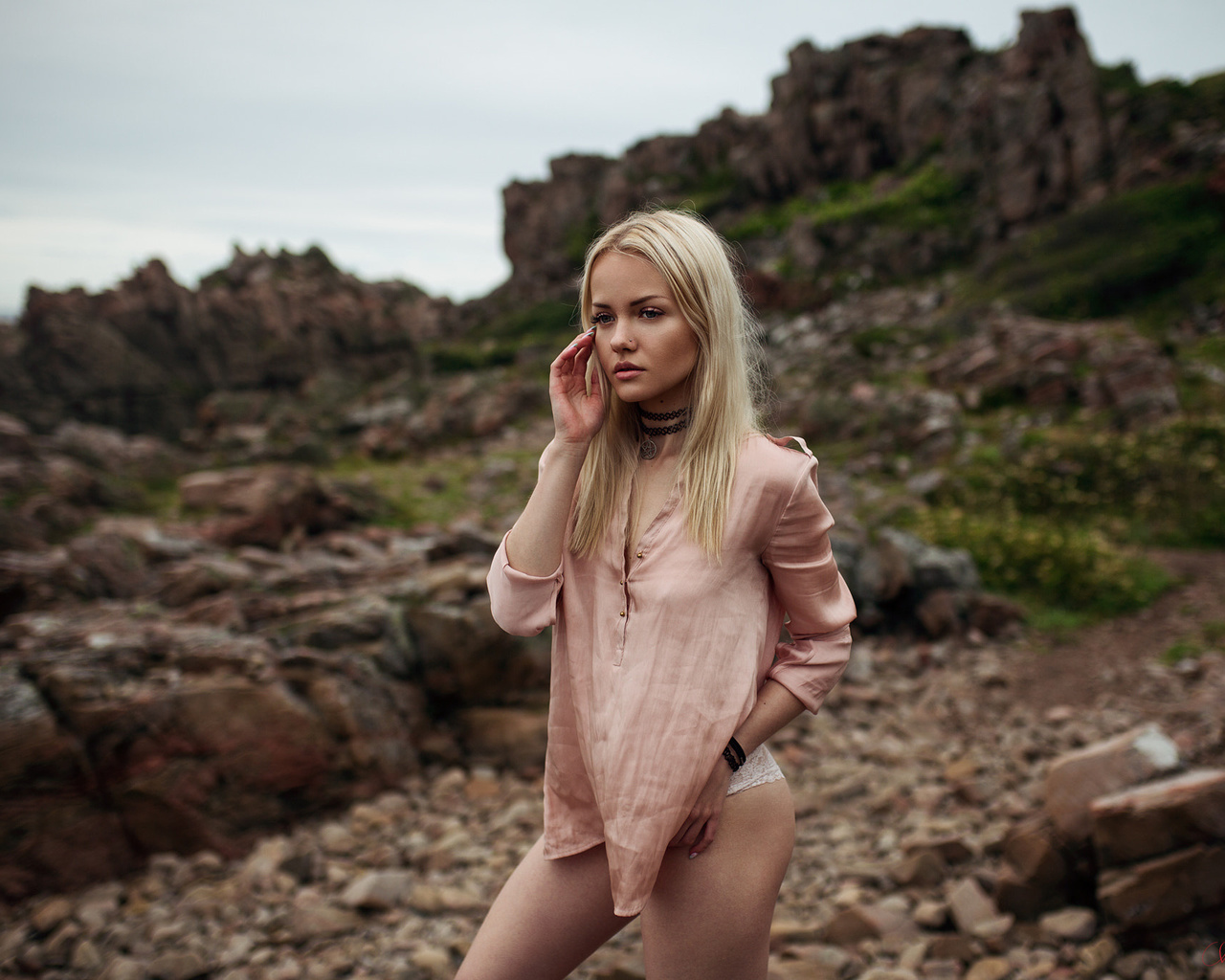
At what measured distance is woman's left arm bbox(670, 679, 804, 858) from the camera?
1505mm

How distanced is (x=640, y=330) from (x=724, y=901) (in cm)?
112

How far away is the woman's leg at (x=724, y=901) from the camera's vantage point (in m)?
1.52

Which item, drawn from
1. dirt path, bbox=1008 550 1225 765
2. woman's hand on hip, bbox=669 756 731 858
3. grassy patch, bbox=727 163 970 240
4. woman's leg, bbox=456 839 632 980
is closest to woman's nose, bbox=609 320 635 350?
woman's hand on hip, bbox=669 756 731 858

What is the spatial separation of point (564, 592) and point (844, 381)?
15.3 metres

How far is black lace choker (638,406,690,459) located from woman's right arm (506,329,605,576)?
149 mm

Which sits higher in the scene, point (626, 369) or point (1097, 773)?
point (626, 369)

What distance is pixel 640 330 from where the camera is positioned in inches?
61.6

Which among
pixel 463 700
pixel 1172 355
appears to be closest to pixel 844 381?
pixel 1172 355

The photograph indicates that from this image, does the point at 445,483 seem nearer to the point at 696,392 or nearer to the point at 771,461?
the point at 696,392

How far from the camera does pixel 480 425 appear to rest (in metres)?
18.2

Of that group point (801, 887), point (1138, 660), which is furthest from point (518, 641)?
point (1138, 660)

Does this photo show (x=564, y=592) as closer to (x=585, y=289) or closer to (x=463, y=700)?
(x=585, y=289)

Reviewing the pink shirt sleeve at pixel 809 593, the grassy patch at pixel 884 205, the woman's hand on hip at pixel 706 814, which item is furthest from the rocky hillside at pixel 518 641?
the grassy patch at pixel 884 205

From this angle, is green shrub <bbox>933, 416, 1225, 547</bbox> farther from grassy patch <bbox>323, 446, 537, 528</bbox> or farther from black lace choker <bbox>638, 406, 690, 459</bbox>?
black lace choker <bbox>638, 406, 690, 459</bbox>
